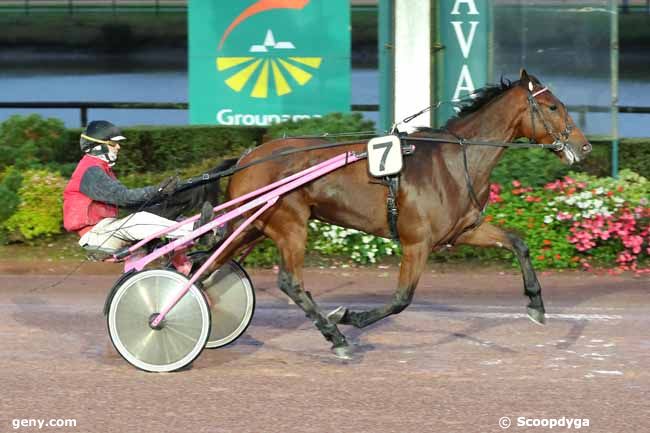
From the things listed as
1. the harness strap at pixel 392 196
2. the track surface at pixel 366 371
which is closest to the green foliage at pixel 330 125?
the track surface at pixel 366 371

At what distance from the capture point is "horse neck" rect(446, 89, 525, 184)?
25.0 feet

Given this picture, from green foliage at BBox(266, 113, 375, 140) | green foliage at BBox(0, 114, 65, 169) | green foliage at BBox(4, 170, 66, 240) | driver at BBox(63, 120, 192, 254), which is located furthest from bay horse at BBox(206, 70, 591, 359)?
green foliage at BBox(0, 114, 65, 169)

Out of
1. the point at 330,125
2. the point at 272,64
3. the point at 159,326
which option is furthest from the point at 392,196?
the point at 272,64

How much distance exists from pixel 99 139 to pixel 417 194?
6.20 ft

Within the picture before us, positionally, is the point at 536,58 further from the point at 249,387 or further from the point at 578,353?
the point at 249,387

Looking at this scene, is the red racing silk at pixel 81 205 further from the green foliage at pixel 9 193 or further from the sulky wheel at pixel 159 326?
the green foliage at pixel 9 193

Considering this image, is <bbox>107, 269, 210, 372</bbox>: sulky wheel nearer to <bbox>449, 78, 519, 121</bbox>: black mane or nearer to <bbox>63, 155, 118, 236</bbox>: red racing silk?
<bbox>63, 155, 118, 236</bbox>: red racing silk

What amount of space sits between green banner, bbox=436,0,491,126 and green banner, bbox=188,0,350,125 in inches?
64.1

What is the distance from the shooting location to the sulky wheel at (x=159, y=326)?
7152mm

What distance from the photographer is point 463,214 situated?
755 centimetres

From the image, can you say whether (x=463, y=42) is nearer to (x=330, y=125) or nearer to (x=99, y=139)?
(x=330, y=125)

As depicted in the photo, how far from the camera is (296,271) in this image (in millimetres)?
7504

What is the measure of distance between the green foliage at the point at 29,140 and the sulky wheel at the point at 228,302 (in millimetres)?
4566

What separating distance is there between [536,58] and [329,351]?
5418 mm
